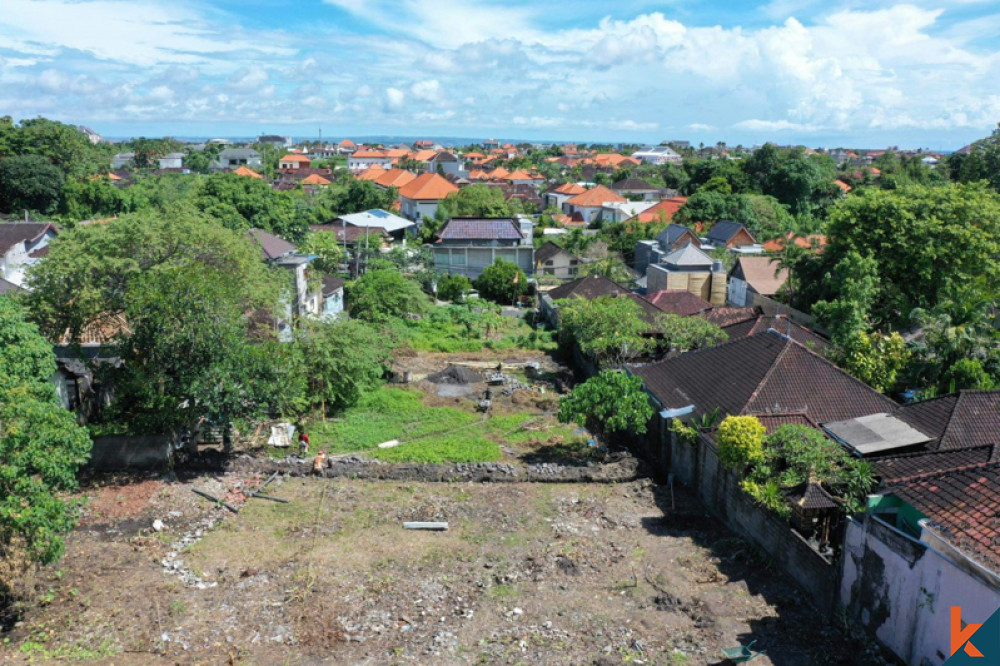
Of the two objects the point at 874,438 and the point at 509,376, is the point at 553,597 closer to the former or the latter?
the point at 874,438

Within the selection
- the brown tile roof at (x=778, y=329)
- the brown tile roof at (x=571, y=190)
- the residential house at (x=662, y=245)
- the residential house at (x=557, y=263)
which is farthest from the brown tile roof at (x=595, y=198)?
the brown tile roof at (x=778, y=329)

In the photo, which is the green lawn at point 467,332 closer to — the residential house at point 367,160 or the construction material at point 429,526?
the construction material at point 429,526

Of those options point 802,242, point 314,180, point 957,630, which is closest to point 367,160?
point 314,180

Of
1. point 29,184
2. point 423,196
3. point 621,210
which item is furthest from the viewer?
point 423,196

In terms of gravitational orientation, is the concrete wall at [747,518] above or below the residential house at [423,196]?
below

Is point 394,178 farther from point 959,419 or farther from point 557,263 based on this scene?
point 959,419
